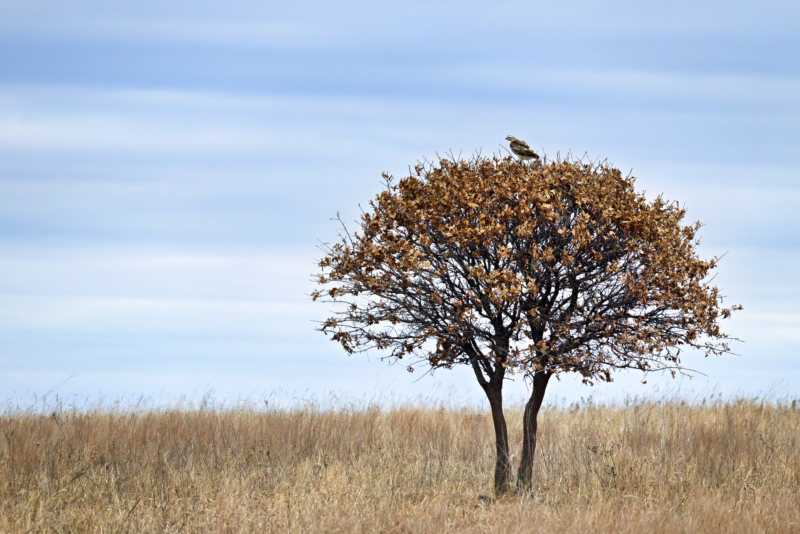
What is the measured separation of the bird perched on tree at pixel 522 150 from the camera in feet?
35.0

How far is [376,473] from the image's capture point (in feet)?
38.9

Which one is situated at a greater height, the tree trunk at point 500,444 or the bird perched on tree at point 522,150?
the bird perched on tree at point 522,150

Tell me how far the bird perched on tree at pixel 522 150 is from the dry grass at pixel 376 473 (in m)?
5.21

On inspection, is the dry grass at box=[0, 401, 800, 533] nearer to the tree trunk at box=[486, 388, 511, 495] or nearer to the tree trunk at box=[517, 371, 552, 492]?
the tree trunk at box=[517, 371, 552, 492]

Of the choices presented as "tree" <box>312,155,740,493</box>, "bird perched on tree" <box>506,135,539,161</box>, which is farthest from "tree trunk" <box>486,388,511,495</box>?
"bird perched on tree" <box>506,135,539,161</box>

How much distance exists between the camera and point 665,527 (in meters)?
8.29

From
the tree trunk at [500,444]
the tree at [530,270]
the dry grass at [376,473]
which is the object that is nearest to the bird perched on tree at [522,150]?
the tree at [530,270]

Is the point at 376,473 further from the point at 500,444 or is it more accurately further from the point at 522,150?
the point at 522,150

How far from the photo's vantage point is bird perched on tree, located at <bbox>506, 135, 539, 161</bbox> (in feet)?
35.0

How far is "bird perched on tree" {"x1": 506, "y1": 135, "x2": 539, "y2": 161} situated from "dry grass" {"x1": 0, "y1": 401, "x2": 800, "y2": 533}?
521cm

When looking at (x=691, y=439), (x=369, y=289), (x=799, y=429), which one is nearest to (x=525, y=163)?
(x=369, y=289)

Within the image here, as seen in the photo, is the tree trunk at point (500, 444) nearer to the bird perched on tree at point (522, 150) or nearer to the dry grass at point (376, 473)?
the dry grass at point (376, 473)

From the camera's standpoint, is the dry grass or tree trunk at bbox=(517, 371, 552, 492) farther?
tree trunk at bbox=(517, 371, 552, 492)

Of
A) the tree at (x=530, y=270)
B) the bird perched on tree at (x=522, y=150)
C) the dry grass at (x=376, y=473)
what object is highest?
the bird perched on tree at (x=522, y=150)
